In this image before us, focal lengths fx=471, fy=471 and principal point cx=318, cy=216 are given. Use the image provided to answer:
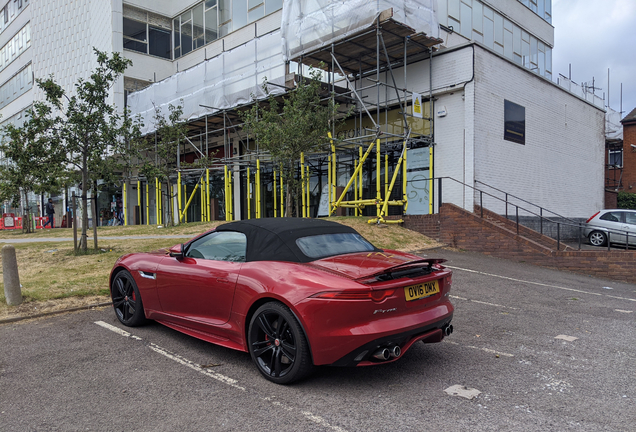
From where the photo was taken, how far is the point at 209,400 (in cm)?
349

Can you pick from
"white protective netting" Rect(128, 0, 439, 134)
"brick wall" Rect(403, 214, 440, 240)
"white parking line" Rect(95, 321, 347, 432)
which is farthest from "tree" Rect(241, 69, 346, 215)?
"white parking line" Rect(95, 321, 347, 432)

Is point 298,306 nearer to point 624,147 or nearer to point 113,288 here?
point 113,288

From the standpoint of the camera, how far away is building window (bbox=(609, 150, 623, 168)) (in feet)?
113

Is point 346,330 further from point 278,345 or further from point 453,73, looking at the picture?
point 453,73

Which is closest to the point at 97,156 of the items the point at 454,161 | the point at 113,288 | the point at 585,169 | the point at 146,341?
the point at 113,288

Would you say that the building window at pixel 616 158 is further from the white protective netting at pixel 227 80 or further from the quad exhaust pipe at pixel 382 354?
the quad exhaust pipe at pixel 382 354

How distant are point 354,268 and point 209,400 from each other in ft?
4.85

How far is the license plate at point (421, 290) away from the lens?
3.75 meters

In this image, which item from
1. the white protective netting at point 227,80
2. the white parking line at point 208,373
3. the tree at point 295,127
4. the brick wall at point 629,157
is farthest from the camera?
the brick wall at point 629,157

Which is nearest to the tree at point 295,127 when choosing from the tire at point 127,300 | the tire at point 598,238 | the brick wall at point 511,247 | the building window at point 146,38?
the brick wall at point 511,247

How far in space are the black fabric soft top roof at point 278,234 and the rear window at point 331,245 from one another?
0.06 metres

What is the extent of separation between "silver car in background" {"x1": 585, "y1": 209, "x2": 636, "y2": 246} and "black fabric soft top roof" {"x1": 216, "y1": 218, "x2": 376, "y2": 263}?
13741mm

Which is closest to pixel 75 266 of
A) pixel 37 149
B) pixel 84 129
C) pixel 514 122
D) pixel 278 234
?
pixel 37 149

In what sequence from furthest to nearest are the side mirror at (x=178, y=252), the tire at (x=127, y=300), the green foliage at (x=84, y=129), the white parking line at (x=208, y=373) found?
the green foliage at (x=84, y=129) < the tire at (x=127, y=300) < the side mirror at (x=178, y=252) < the white parking line at (x=208, y=373)
